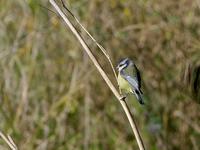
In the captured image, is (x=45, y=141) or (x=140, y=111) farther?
(x=140, y=111)

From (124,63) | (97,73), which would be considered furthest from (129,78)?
(97,73)

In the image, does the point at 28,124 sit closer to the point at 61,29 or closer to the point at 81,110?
the point at 81,110

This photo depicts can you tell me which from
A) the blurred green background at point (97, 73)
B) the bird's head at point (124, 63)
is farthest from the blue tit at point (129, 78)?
the blurred green background at point (97, 73)

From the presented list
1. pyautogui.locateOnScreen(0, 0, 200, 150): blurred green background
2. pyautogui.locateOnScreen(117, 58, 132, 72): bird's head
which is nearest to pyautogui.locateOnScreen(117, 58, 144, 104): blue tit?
pyautogui.locateOnScreen(117, 58, 132, 72): bird's head

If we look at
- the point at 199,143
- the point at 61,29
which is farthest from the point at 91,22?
the point at 199,143

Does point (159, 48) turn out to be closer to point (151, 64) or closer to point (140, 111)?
point (151, 64)

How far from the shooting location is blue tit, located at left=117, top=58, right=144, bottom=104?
5.26 ft

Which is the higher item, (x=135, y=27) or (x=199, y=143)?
(x=135, y=27)

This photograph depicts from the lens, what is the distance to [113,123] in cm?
417

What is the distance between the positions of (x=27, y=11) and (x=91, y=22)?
0.53 meters

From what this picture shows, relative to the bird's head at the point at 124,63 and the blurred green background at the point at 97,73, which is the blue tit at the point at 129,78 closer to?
the bird's head at the point at 124,63

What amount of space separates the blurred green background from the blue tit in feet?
7.35

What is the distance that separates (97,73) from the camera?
4.09 meters

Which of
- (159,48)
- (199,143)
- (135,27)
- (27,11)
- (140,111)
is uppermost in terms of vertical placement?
(27,11)
